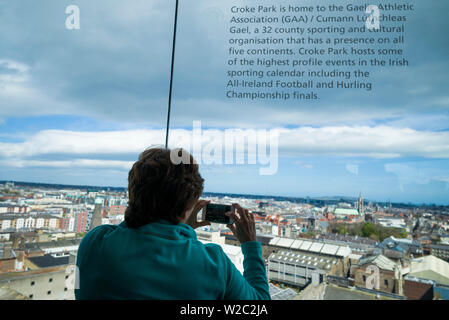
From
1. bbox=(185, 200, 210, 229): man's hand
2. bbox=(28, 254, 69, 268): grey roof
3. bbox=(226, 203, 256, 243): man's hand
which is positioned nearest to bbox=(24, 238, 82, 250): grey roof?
bbox=(28, 254, 69, 268): grey roof

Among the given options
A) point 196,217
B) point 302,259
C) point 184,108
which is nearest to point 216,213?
point 196,217

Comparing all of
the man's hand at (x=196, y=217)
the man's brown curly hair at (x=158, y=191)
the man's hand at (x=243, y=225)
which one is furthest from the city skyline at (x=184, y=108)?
the man's brown curly hair at (x=158, y=191)

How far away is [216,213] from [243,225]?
0.17 meters

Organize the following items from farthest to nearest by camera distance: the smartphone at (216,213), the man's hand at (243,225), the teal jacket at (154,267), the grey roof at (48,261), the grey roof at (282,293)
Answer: the grey roof at (48,261), the grey roof at (282,293), the smartphone at (216,213), the man's hand at (243,225), the teal jacket at (154,267)

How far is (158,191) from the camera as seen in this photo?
0.76 metres

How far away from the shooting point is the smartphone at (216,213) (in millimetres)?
1142

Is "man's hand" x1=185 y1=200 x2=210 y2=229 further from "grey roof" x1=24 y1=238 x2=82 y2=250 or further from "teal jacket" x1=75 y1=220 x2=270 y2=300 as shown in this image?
"grey roof" x1=24 y1=238 x2=82 y2=250

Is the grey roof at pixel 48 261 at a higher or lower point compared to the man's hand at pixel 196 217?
lower

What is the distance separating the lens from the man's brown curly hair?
2.48ft

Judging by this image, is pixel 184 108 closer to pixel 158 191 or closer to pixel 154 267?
pixel 158 191

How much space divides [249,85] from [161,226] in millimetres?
998

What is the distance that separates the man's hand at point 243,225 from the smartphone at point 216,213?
1.5 inches

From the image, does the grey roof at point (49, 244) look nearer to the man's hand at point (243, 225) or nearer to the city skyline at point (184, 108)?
the city skyline at point (184, 108)
